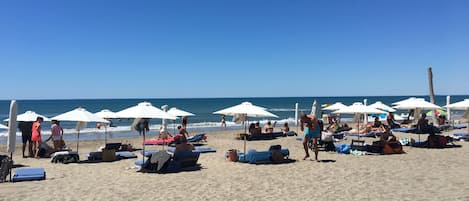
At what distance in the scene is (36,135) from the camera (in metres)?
11.4

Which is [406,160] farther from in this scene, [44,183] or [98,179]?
[44,183]

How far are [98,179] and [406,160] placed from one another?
306 inches

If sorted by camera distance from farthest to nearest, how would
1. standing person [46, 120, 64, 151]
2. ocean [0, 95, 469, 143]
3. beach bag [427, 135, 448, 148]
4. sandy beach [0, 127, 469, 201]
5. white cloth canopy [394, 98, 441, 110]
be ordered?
ocean [0, 95, 469, 143] → white cloth canopy [394, 98, 441, 110] → beach bag [427, 135, 448, 148] → standing person [46, 120, 64, 151] → sandy beach [0, 127, 469, 201]

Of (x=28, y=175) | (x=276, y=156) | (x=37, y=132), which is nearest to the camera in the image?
(x=28, y=175)

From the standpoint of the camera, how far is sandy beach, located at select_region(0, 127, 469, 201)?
660 centimetres

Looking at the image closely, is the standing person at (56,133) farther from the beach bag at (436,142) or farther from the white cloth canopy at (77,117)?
the beach bag at (436,142)

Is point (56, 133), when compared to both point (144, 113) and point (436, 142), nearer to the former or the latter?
point (144, 113)

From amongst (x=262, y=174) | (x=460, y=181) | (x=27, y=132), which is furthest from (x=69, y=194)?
(x=460, y=181)

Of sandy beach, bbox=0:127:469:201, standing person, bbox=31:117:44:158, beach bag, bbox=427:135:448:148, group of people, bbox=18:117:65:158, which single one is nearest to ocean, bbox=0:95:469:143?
group of people, bbox=18:117:65:158

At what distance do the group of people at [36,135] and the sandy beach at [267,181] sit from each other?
943 millimetres

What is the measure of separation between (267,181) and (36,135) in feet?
24.6

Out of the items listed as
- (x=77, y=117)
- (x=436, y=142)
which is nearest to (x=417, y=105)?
(x=436, y=142)

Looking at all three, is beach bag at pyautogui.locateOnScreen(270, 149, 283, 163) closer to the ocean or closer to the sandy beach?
the sandy beach

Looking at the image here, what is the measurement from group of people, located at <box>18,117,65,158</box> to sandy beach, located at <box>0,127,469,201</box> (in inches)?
37.1
